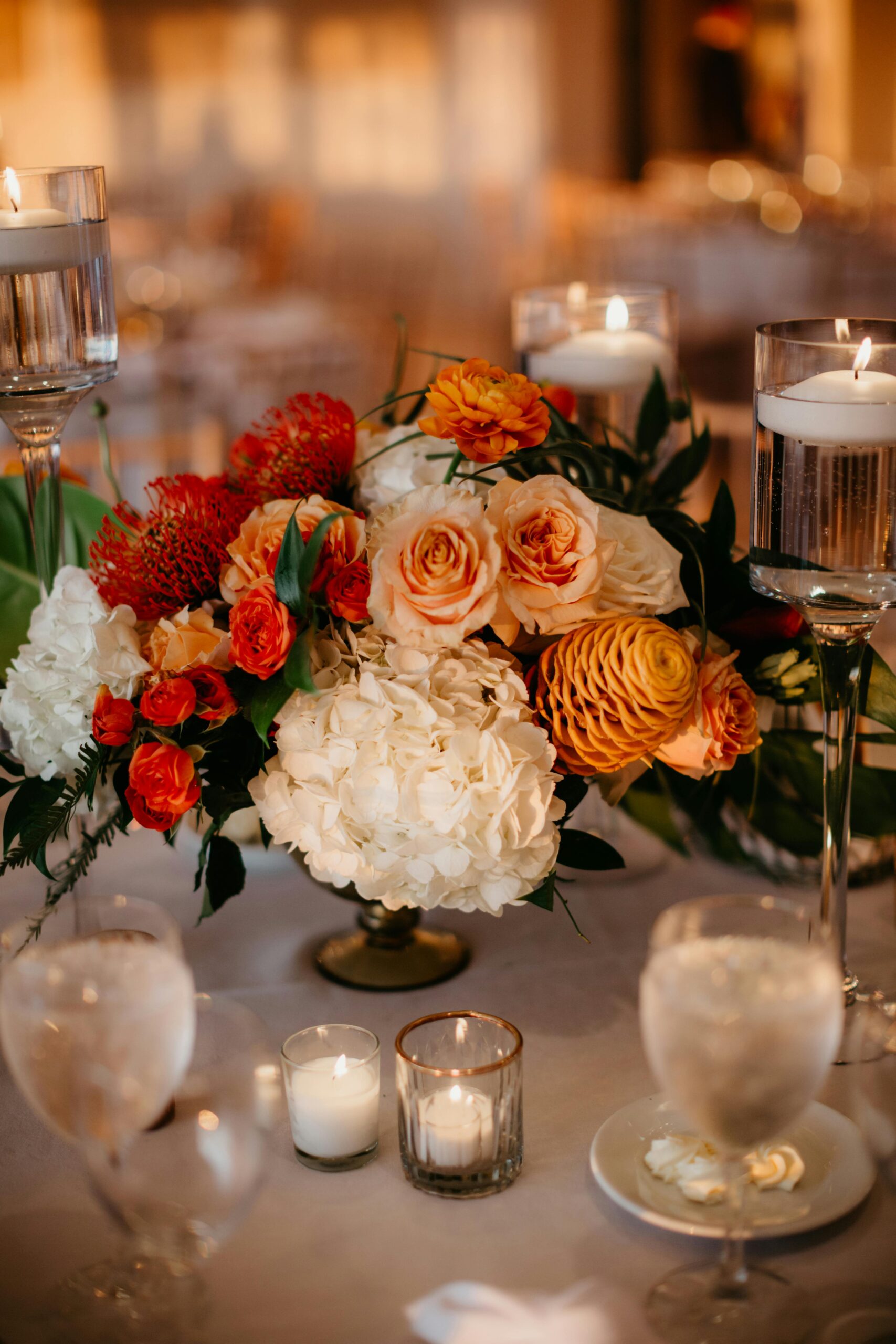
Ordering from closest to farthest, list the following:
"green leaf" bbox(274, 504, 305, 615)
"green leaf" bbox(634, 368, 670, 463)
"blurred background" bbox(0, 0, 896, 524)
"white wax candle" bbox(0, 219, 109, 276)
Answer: "green leaf" bbox(274, 504, 305, 615)
"white wax candle" bbox(0, 219, 109, 276)
"green leaf" bbox(634, 368, 670, 463)
"blurred background" bbox(0, 0, 896, 524)

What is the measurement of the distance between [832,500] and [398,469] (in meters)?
0.28

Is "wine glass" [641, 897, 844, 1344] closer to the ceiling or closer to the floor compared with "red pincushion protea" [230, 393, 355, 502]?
closer to the floor

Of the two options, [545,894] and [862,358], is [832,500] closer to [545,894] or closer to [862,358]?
[862,358]

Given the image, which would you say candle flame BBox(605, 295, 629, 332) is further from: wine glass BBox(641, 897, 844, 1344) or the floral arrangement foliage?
wine glass BBox(641, 897, 844, 1344)

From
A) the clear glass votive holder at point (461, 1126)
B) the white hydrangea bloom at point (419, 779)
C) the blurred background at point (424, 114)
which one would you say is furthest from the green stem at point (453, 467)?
the blurred background at point (424, 114)

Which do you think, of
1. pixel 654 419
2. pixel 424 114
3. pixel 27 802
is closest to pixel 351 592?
pixel 27 802

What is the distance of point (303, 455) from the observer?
0.89 m

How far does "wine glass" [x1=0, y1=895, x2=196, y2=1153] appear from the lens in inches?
21.5

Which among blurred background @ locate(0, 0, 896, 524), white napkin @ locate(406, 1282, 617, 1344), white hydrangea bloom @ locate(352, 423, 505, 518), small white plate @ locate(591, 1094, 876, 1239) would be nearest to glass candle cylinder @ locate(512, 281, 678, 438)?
white hydrangea bloom @ locate(352, 423, 505, 518)

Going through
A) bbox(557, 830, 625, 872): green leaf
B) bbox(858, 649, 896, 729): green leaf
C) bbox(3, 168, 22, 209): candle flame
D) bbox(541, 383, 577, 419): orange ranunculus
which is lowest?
bbox(557, 830, 625, 872): green leaf

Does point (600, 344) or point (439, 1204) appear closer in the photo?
point (439, 1204)

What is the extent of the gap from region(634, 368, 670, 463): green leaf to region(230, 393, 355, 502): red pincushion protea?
0.33 metres

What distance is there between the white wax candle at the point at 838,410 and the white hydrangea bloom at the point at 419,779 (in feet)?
0.70

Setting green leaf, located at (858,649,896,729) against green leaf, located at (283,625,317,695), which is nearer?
green leaf, located at (283,625,317,695)
